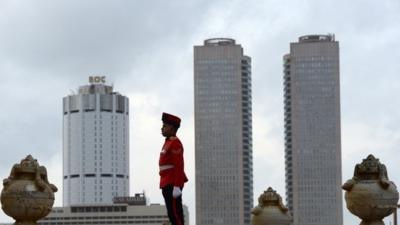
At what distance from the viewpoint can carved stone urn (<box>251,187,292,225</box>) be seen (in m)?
28.6

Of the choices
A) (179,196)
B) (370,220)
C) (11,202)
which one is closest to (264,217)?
(370,220)

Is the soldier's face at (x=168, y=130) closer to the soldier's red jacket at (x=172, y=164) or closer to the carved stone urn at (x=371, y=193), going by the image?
the soldier's red jacket at (x=172, y=164)

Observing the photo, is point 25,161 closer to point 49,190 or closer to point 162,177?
point 49,190

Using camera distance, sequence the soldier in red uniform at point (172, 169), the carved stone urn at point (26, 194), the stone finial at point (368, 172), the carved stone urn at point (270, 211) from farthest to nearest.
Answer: the carved stone urn at point (270, 211) < the stone finial at point (368, 172) < the carved stone urn at point (26, 194) < the soldier in red uniform at point (172, 169)

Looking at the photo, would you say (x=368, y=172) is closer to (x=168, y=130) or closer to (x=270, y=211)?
(x=270, y=211)

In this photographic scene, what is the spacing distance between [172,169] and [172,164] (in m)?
0.06

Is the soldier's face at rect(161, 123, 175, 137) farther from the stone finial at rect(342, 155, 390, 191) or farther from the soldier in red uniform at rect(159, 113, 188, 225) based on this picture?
the stone finial at rect(342, 155, 390, 191)

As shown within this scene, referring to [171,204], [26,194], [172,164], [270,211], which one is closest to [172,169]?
[172,164]

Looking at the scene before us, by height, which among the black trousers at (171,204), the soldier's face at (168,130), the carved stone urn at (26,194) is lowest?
the black trousers at (171,204)

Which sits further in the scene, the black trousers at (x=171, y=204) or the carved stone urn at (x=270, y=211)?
the carved stone urn at (x=270, y=211)

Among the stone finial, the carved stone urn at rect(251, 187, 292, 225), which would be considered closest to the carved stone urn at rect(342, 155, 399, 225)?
the stone finial

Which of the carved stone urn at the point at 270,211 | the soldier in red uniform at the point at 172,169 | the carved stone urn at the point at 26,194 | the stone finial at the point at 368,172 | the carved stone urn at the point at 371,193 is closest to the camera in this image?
the soldier in red uniform at the point at 172,169

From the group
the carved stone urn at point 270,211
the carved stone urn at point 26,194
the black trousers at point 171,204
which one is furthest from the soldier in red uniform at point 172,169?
the carved stone urn at point 270,211

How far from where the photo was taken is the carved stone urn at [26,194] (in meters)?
22.7
